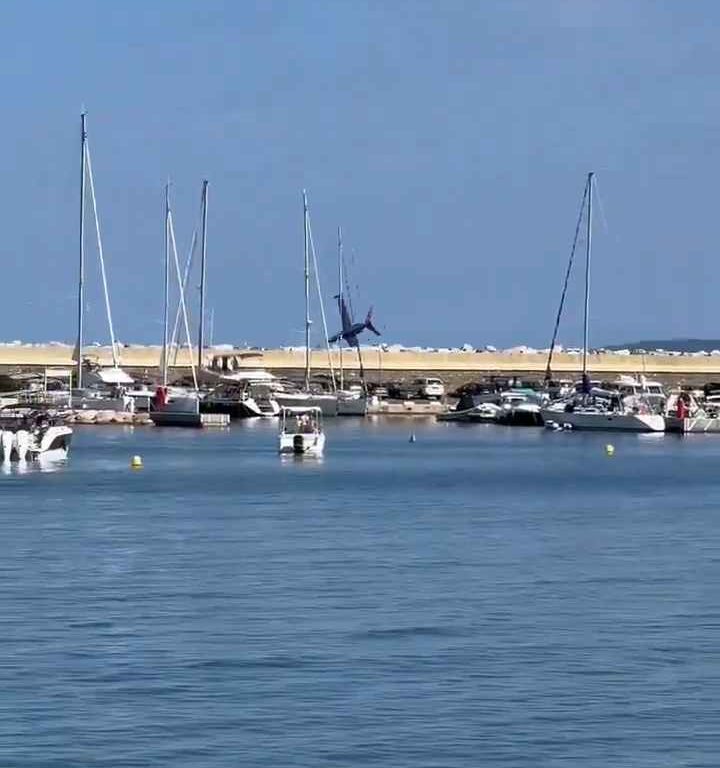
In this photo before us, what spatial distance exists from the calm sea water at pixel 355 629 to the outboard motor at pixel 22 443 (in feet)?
Answer: 36.9

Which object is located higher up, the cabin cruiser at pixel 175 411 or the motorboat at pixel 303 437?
the cabin cruiser at pixel 175 411

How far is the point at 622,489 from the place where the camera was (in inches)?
2574

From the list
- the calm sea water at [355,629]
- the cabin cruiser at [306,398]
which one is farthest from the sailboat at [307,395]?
the calm sea water at [355,629]

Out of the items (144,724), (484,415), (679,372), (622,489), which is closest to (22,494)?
(622,489)

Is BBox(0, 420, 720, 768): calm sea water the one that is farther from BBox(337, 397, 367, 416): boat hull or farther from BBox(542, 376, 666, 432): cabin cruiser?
BBox(337, 397, 367, 416): boat hull

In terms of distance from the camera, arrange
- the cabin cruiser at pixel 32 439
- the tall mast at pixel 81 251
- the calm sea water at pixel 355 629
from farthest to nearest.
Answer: the tall mast at pixel 81 251
the cabin cruiser at pixel 32 439
the calm sea water at pixel 355 629

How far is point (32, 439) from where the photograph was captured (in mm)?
72312

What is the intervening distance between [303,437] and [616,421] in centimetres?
3331

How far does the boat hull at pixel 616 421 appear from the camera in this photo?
362ft

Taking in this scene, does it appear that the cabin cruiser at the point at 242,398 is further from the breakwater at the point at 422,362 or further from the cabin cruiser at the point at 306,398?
the breakwater at the point at 422,362

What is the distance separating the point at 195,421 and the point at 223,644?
3274 inches

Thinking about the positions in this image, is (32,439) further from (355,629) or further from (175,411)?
(355,629)

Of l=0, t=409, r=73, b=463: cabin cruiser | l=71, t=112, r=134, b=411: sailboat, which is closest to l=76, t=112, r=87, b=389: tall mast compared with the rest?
l=71, t=112, r=134, b=411: sailboat

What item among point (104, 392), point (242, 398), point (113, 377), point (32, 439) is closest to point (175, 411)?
point (113, 377)
